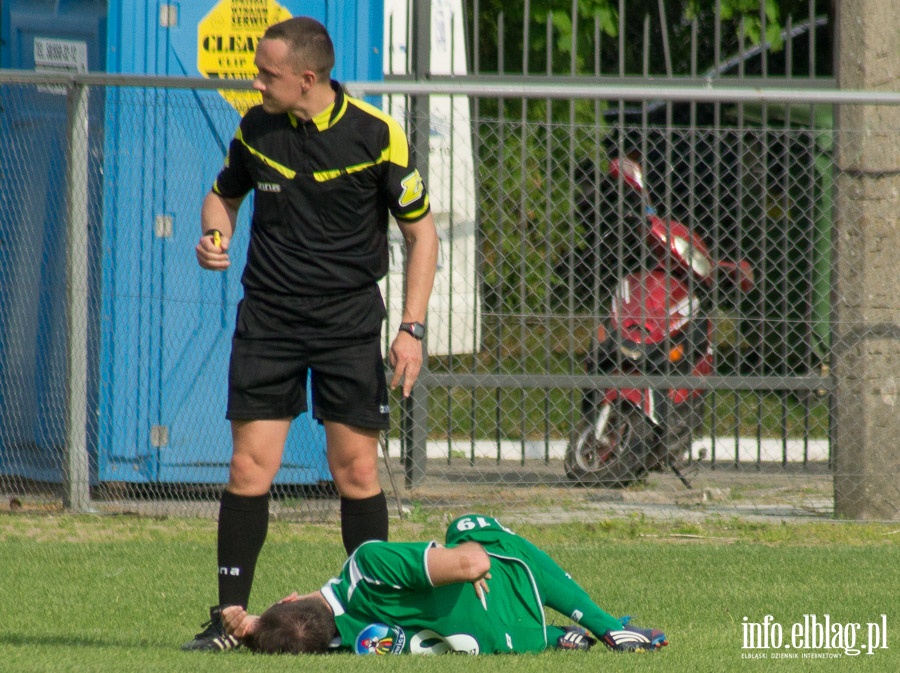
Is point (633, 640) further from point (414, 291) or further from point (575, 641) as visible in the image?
point (414, 291)

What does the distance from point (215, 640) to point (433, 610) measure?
0.69 m

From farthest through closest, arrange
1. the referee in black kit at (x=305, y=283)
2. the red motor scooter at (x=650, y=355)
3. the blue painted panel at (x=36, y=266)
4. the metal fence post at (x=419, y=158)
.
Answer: the red motor scooter at (x=650, y=355), the blue painted panel at (x=36, y=266), the metal fence post at (x=419, y=158), the referee in black kit at (x=305, y=283)

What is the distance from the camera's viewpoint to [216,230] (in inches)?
181

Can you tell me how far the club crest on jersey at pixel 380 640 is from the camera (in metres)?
4.45

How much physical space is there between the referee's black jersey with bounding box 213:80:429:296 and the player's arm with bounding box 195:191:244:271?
0.38 feet

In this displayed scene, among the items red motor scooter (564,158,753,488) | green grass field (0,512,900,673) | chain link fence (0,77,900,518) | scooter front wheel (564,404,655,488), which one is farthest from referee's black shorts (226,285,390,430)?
scooter front wheel (564,404,655,488)

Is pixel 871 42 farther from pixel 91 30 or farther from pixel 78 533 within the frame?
pixel 78 533

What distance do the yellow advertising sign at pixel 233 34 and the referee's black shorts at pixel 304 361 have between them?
3.36 meters

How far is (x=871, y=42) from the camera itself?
24.3 feet

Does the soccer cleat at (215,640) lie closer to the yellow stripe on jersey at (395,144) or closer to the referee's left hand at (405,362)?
the referee's left hand at (405,362)

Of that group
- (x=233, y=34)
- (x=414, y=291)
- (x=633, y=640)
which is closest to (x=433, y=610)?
(x=633, y=640)

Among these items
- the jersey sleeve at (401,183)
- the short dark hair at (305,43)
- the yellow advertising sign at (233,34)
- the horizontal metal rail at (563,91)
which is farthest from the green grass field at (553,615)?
the yellow advertising sign at (233,34)

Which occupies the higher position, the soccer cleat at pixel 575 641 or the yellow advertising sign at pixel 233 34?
the yellow advertising sign at pixel 233 34

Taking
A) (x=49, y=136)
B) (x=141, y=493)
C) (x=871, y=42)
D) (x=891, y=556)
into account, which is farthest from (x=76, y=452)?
(x=871, y=42)
